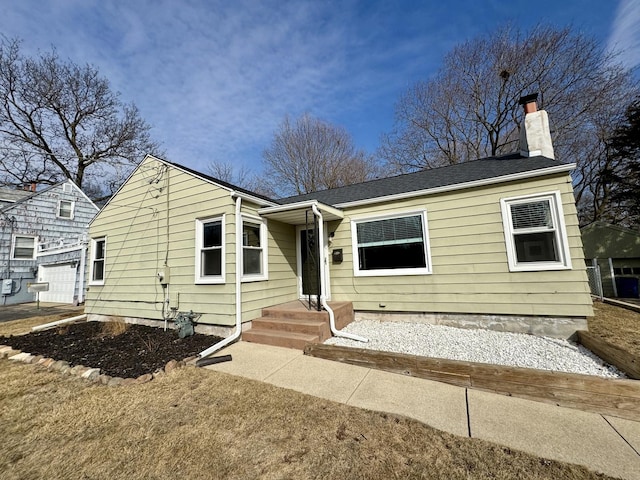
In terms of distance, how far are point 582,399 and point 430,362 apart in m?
1.45

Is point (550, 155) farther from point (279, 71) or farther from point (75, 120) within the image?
point (75, 120)

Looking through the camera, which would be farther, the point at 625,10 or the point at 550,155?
the point at 625,10

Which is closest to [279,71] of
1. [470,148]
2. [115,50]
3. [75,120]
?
[115,50]

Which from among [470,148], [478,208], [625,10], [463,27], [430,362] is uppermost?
[463,27]

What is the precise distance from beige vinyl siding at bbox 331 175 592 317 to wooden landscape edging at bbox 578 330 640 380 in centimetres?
60

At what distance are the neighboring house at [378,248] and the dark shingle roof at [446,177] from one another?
0.18 feet

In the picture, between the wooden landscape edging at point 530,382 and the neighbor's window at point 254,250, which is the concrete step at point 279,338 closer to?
the neighbor's window at point 254,250

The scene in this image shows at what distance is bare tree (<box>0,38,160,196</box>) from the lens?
15.2 metres

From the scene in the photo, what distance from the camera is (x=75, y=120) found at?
1705 cm

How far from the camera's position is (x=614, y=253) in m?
11.8

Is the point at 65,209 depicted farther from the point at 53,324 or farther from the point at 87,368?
the point at 87,368

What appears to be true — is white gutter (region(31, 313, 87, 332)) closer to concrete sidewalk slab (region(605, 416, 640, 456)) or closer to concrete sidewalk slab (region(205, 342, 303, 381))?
concrete sidewalk slab (region(205, 342, 303, 381))

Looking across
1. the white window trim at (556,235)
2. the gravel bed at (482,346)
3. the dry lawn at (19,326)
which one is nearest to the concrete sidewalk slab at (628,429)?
the gravel bed at (482,346)

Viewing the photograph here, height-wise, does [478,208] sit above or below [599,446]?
above
